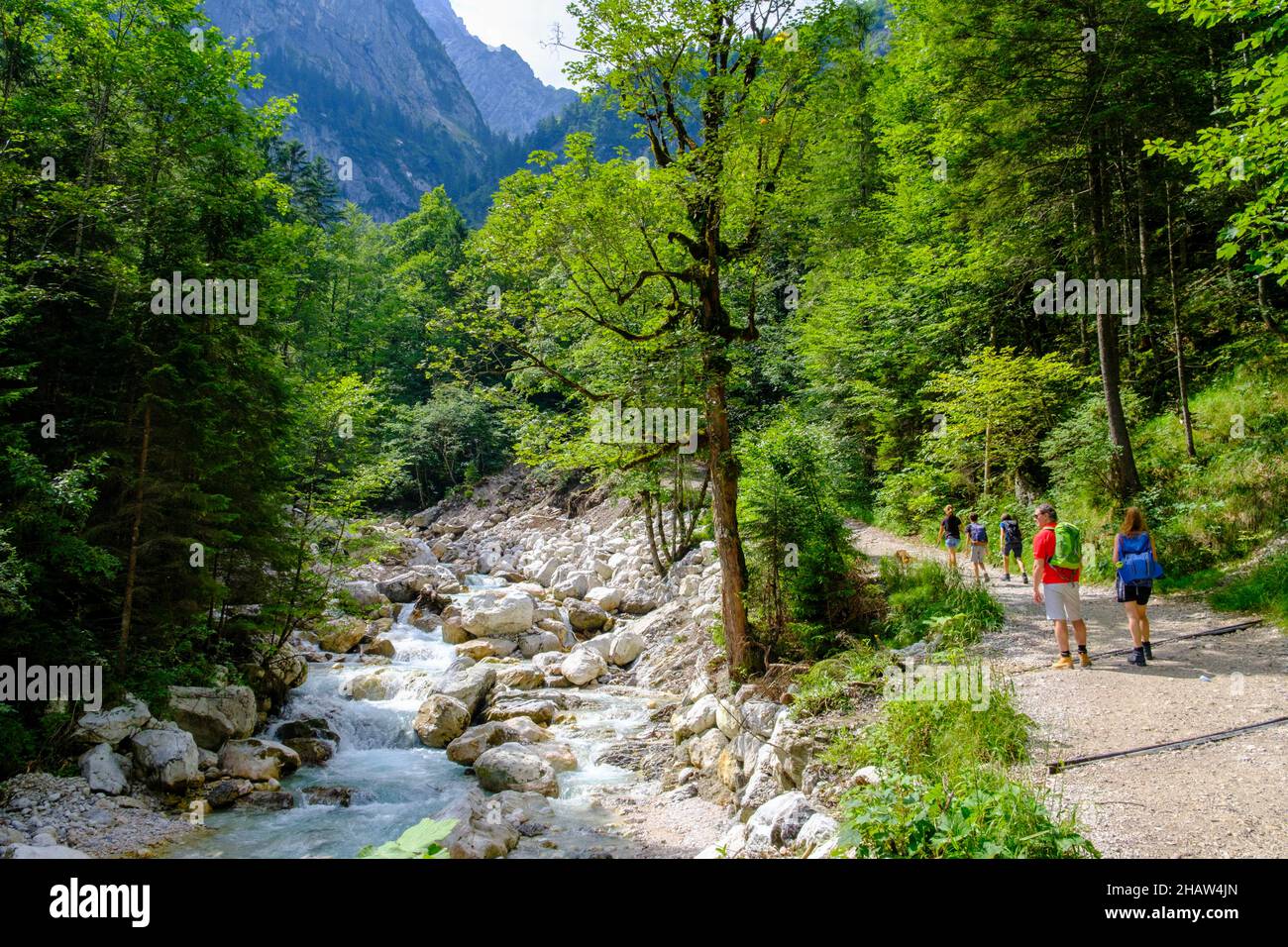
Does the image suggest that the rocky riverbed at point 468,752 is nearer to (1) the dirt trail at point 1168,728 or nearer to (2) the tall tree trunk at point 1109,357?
(1) the dirt trail at point 1168,728

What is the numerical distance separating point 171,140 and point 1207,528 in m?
20.3

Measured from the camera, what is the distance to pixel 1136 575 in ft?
23.4

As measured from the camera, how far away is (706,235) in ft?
33.7

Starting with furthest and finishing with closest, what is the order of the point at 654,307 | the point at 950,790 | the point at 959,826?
the point at 654,307, the point at 950,790, the point at 959,826

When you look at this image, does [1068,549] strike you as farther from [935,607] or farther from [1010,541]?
[1010,541]

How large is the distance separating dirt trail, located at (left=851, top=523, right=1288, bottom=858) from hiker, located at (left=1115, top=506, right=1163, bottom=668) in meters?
0.30

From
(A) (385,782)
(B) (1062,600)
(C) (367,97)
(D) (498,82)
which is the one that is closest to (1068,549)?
(B) (1062,600)

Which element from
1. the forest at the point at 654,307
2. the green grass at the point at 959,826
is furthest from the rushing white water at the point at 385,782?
the green grass at the point at 959,826

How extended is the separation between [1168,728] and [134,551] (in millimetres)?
12604

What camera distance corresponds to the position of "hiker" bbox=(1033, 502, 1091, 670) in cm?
739

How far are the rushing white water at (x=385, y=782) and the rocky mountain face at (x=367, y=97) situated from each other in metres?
108

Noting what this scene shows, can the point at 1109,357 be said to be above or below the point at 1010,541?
above
